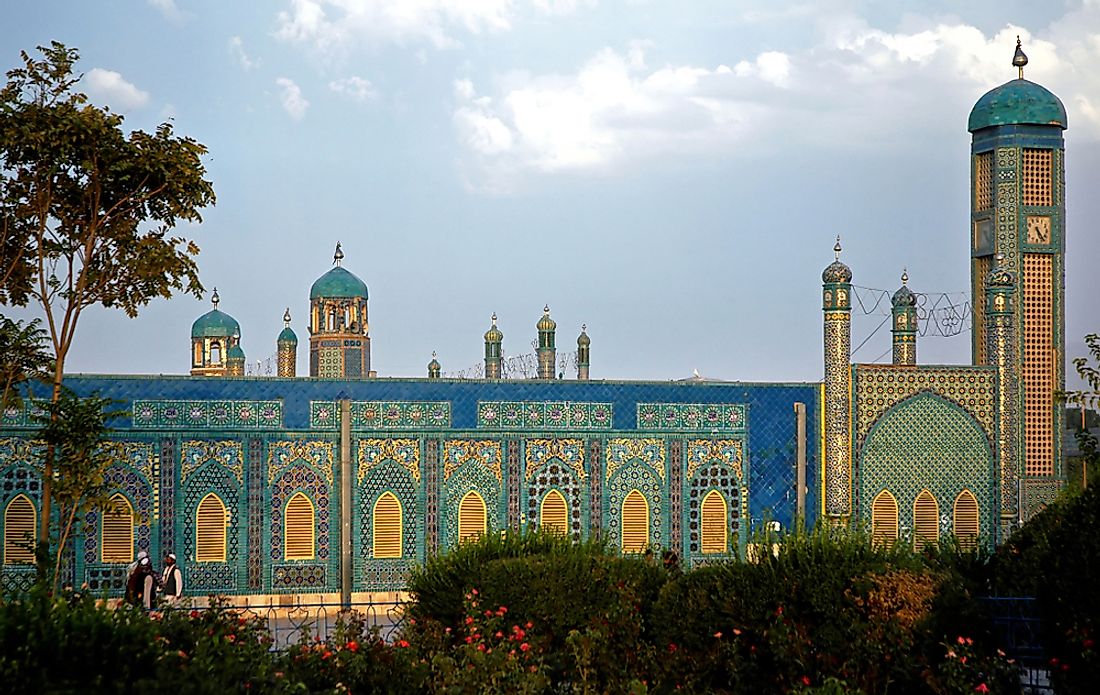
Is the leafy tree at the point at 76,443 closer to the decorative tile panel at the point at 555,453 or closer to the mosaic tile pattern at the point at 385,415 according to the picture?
the mosaic tile pattern at the point at 385,415

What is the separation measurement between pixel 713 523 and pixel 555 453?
253cm

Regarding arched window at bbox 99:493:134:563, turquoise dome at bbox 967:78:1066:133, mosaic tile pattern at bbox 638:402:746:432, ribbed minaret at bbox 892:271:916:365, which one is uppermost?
turquoise dome at bbox 967:78:1066:133

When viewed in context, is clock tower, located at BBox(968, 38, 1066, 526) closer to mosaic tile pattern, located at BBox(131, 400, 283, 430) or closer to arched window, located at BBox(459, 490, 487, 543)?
arched window, located at BBox(459, 490, 487, 543)

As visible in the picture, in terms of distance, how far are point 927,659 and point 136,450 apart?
40.6ft

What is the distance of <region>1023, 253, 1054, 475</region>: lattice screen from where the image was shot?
21.9 meters

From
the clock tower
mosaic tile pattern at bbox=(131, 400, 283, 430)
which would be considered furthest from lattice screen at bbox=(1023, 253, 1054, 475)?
mosaic tile pattern at bbox=(131, 400, 283, 430)

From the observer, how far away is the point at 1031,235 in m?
22.4

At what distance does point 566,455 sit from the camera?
20.1 meters

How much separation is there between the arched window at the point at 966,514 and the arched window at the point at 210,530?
1059cm

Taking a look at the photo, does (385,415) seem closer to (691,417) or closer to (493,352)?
(691,417)

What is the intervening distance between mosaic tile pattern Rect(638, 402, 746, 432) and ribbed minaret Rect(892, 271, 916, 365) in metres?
3.73

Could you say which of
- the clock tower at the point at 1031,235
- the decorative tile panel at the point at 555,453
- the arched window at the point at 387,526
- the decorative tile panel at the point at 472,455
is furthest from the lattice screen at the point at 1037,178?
the arched window at the point at 387,526

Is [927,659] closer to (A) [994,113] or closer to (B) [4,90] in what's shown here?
(B) [4,90]

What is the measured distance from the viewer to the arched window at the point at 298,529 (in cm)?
1920
